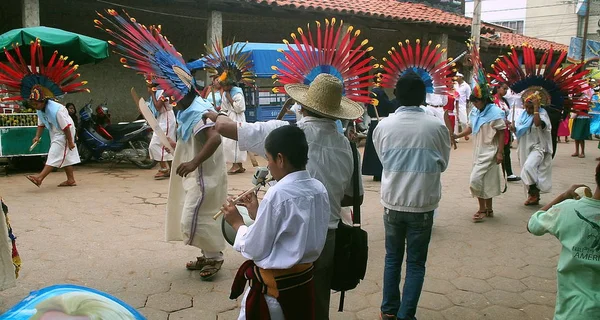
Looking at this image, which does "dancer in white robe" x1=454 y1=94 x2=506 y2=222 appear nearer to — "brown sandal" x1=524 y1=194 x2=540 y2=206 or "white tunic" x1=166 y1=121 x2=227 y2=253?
"brown sandal" x1=524 y1=194 x2=540 y2=206

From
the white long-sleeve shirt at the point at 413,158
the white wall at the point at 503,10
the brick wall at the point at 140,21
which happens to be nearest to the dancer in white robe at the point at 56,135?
the brick wall at the point at 140,21

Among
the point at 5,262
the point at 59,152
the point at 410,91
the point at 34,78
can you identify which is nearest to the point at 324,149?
the point at 410,91

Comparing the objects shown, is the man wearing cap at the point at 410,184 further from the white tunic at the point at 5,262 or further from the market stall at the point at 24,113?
the market stall at the point at 24,113

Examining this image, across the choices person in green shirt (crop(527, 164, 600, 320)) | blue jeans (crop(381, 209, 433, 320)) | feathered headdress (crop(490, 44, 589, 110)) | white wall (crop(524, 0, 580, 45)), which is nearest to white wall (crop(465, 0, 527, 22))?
white wall (crop(524, 0, 580, 45))

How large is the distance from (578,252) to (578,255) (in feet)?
0.05

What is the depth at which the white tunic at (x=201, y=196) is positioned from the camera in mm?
4137

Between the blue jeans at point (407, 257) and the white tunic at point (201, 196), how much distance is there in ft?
4.57

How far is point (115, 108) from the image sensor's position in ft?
40.3

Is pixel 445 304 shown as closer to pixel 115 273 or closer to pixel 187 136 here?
pixel 187 136

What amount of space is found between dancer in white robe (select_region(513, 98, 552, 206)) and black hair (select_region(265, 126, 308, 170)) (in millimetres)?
5373

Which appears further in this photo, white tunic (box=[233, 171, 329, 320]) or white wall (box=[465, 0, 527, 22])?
white wall (box=[465, 0, 527, 22])

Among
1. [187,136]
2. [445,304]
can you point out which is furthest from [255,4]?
[445,304]

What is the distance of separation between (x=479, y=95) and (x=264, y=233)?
4618 mm

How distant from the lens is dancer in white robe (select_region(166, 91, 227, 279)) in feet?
13.4
